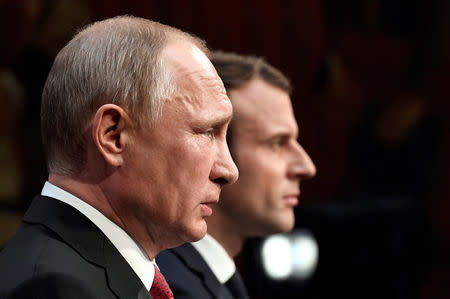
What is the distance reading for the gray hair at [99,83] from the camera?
140cm

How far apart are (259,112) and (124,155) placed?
0.96 metres

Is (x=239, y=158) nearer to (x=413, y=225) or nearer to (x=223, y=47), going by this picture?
(x=223, y=47)

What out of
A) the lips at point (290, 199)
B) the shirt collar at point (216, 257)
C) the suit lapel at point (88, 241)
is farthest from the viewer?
the lips at point (290, 199)

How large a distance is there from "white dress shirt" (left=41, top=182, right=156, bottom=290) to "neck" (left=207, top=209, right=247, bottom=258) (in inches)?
29.7

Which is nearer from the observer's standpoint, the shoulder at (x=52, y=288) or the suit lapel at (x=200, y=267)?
the shoulder at (x=52, y=288)

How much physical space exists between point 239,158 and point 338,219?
8.39 feet

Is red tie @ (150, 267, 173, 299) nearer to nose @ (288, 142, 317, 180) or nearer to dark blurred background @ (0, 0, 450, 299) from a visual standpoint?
nose @ (288, 142, 317, 180)

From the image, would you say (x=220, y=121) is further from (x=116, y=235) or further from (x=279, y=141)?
(x=279, y=141)

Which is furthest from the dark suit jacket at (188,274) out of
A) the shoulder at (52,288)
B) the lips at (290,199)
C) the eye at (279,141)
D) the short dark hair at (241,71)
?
the shoulder at (52,288)

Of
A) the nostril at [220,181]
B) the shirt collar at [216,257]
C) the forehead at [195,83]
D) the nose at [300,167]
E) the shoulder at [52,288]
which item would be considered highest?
the forehead at [195,83]

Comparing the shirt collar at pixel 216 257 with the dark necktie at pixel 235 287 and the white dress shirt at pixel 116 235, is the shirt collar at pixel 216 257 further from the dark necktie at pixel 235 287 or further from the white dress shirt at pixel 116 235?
the white dress shirt at pixel 116 235

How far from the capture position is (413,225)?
5.12m

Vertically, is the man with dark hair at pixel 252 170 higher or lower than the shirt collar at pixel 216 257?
higher

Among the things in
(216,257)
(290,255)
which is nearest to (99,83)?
(216,257)
